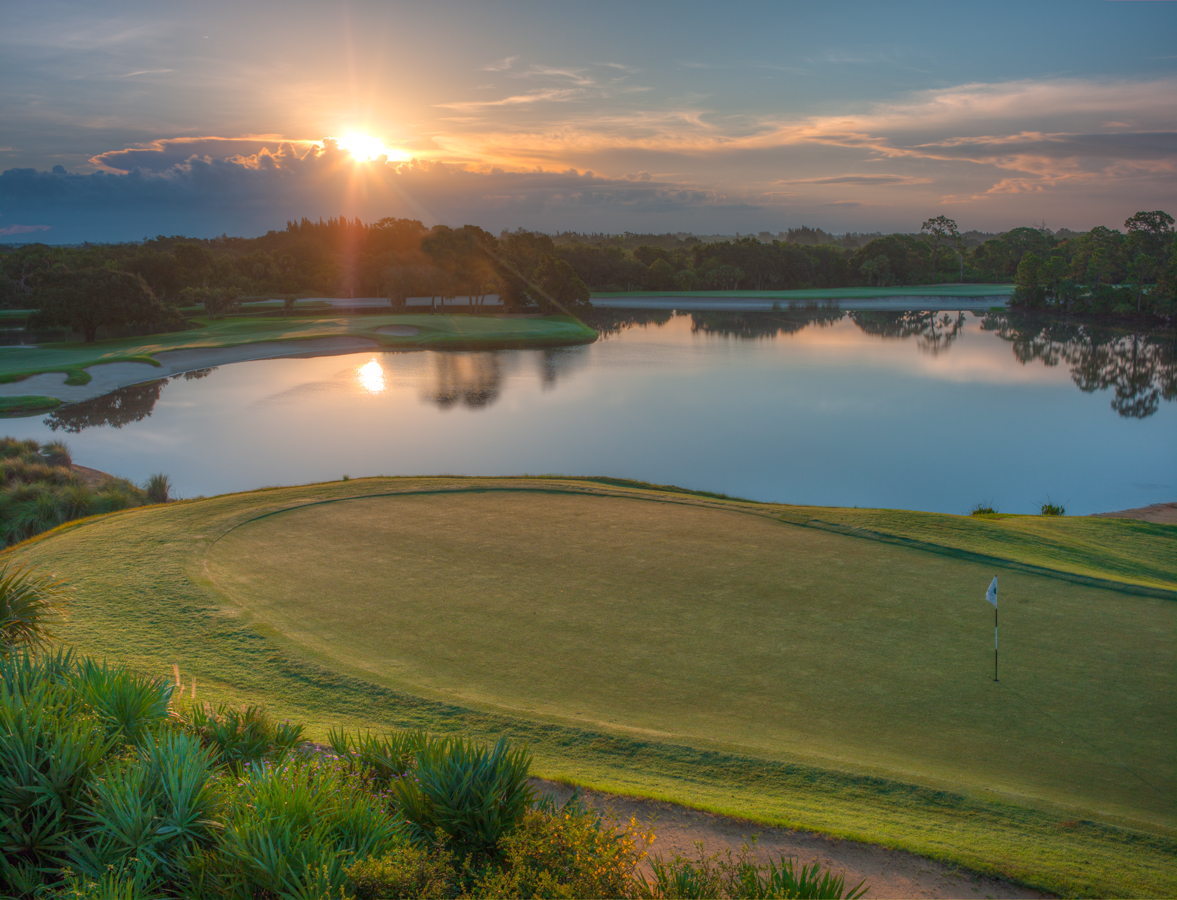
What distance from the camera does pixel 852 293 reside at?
91.1 meters

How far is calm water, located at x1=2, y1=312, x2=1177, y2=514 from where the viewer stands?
18562 millimetres

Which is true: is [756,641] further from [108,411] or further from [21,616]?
[108,411]

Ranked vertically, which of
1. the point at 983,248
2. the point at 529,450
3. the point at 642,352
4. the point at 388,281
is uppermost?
the point at 983,248

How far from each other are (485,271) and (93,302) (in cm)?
3388

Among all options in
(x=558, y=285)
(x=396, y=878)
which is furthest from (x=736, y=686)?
(x=558, y=285)

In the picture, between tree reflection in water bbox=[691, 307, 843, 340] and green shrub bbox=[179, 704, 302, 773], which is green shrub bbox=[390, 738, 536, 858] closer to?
green shrub bbox=[179, 704, 302, 773]

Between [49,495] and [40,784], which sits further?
[49,495]

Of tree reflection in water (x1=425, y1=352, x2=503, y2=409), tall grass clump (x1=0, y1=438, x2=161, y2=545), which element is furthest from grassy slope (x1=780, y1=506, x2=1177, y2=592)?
tree reflection in water (x1=425, y1=352, x2=503, y2=409)

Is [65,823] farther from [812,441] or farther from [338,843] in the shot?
[812,441]

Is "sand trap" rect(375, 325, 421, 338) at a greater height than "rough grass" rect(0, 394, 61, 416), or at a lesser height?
greater

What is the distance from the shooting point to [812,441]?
876 inches

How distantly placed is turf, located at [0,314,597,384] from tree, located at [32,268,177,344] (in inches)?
87.3

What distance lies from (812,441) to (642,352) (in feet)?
69.7

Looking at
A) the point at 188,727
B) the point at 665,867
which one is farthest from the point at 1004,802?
the point at 188,727
